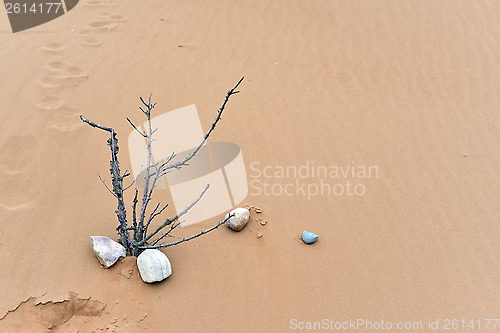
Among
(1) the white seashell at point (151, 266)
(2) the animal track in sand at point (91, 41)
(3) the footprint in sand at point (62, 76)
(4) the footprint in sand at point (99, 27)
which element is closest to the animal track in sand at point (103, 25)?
(4) the footprint in sand at point (99, 27)

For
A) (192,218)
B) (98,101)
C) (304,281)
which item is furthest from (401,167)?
(98,101)

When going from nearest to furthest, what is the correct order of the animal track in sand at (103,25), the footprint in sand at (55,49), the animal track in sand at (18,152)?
the animal track in sand at (18,152) → the footprint in sand at (55,49) → the animal track in sand at (103,25)

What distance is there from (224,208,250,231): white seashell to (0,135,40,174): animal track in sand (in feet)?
5.04

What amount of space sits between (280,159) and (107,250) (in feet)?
4.85

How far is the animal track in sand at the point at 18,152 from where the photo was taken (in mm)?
2719

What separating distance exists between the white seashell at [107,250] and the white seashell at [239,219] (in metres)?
0.66

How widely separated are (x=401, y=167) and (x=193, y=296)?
1.93 meters

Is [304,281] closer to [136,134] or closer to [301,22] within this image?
[136,134]

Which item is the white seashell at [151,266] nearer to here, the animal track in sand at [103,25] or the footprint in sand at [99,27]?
the footprint in sand at [99,27]

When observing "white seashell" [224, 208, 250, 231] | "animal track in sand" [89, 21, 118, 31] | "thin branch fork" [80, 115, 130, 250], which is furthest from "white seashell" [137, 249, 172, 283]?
"animal track in sand" [89, 21, 118, 31]

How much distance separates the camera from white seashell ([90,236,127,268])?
7.05ft

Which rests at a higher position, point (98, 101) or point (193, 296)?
point (98, 101)

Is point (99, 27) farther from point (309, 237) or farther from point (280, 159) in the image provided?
point (309, 237)

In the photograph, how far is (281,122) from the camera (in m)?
3.41
